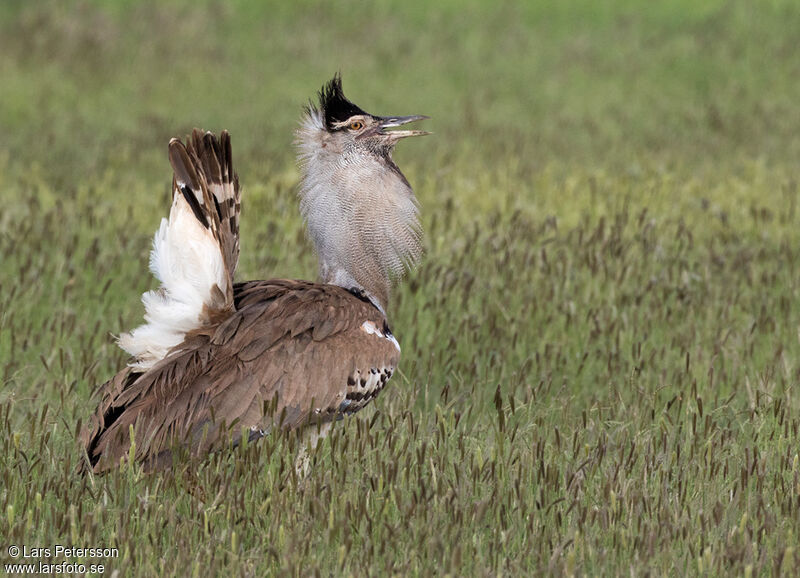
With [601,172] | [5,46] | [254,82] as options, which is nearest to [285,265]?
[601,172]

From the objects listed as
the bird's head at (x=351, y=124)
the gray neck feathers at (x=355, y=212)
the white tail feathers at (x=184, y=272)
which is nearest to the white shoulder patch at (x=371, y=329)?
the gray neck feathers at (x=355, y=212)

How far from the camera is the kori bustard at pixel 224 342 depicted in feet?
13.8

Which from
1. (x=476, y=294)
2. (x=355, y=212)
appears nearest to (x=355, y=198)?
(x=355, y=212)

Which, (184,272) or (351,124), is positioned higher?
A: (351,124)

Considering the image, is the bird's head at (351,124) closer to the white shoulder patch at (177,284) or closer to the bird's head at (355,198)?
the bird's head at (355,198)

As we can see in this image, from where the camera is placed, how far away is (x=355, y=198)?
16.3 feet

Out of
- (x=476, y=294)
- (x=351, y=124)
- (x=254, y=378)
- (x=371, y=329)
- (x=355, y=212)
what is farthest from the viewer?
(x=476, y=294)

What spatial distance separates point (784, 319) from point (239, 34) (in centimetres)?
1085

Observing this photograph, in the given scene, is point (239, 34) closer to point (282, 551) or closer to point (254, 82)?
point (254, 82)

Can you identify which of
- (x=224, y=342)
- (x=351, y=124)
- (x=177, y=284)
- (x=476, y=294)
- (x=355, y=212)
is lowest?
(x=476, y=294)

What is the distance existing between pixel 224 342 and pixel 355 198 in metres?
0.90

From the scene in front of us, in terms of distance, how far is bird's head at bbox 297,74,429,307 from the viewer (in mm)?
4945

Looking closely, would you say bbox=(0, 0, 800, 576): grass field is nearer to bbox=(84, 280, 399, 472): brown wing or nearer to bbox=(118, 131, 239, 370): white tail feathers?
bbox=(84, 280, 399, 472): brown wing

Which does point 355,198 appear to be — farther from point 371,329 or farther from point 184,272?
point 184,272
